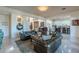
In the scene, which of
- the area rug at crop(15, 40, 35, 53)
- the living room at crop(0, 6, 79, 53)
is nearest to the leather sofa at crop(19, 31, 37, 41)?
the living room at crop(0, 6, 79, 53)

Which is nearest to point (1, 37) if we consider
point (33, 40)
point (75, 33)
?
point (33, 40)

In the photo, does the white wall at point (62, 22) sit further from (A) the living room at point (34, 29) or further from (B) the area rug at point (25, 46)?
(B) the area rug at point (25, 46)

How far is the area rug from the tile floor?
0.12 metres

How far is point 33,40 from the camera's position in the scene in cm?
338

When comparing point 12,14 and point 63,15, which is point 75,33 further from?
point 12,14

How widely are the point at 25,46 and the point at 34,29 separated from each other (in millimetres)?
640

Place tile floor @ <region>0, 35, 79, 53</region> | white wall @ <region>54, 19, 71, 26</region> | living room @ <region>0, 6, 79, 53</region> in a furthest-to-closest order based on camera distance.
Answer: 1. white wall @ <region>54, 19, 71, 26</region>
2. living room @ <region>0, 6, 79, 53</region>
3. tile floor @ <region>0, 35, 79, 53</region>

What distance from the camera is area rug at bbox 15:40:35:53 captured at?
125 inches

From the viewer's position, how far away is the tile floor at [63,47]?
311 cm

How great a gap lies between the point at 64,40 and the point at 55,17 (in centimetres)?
89

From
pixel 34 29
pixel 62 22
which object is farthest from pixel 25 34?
pixel 62 22

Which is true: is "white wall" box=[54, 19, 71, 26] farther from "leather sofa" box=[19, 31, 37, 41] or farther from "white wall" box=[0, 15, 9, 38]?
"white wall" box=[0, 15, 9, 38]

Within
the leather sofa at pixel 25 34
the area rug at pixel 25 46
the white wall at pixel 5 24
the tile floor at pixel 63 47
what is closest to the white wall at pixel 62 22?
the tile floor at pixel 63 47
